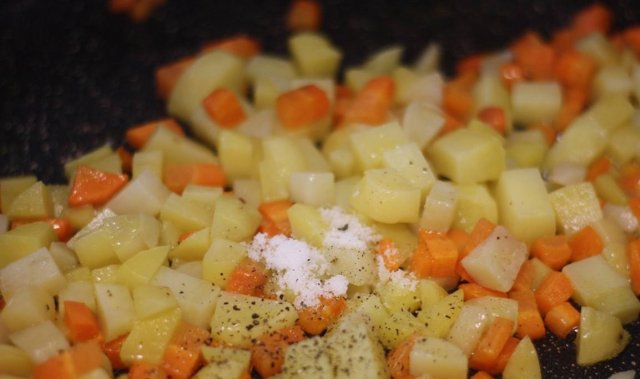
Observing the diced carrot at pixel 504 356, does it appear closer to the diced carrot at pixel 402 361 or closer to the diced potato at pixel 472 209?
the diced carrot at pixel 402 361

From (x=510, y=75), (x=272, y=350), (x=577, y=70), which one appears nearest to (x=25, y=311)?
(x=272, y=350)

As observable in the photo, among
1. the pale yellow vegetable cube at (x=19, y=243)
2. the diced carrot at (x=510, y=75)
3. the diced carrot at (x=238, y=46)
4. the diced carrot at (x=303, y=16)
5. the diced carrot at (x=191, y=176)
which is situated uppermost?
the diced carrot at (x=303, y=16)

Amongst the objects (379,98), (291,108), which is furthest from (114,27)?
(379,98)

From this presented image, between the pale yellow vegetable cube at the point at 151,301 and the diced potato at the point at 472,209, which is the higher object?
the diced potato at the point at 472,209

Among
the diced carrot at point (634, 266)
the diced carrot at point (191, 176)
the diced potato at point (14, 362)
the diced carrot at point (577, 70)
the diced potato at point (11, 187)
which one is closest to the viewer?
the diced potato at point (14, 362)

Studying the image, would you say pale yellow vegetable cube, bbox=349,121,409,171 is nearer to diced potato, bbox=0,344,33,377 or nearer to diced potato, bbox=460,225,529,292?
diced potato, bbox=460,225,529,292

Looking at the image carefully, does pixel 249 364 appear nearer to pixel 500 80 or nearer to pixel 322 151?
pixel 322 151

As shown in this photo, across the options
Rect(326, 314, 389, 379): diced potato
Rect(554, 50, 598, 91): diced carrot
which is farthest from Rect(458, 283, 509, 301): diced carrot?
Rect(554, 50, 598, 91): diced carrot

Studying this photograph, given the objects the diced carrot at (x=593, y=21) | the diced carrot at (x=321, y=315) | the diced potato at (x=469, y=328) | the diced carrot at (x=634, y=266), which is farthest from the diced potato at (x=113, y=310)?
the diced carrot at (x=593, y=21)
